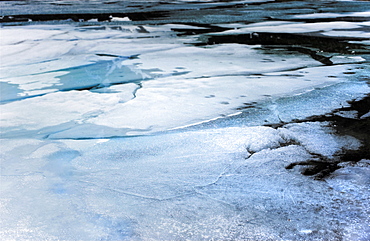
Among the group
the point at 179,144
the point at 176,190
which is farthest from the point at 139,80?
the point at 176,190

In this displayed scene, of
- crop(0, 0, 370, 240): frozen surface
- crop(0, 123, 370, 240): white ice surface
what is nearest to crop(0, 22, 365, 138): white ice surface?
Result: crop(0, 0, 370, 240): frozen surface

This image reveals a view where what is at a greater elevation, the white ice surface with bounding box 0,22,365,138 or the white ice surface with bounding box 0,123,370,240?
the white ice surface with bounding box 0,22,365,138

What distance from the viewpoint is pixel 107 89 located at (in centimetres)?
252

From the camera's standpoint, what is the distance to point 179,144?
5.50 ft

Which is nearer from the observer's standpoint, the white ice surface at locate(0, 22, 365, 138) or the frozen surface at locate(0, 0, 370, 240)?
the frozen surface at locate(0, 0, 370, 240)

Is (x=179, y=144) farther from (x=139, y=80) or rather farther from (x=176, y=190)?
(x=139, y=80)

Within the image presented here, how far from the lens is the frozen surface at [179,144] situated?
113 centimetres

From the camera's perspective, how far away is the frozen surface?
1130 mm

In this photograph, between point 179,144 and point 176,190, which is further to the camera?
point 179,144

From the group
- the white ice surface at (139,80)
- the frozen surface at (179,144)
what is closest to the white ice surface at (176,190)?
the frozen surface at (179,144)

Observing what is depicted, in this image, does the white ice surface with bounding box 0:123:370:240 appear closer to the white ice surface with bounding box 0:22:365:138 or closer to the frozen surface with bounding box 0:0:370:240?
the frozen surface with bounding box 0:0:370:240

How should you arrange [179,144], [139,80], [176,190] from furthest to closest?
[139,80], [179,144], [176,190]

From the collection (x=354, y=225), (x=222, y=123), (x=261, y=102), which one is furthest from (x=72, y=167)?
(x=261, y=102)

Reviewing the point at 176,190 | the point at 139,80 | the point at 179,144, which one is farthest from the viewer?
the point at 139,80
